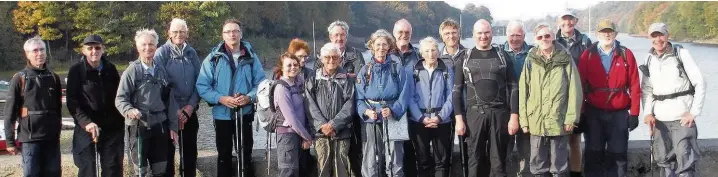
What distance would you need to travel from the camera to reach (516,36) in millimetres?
5516

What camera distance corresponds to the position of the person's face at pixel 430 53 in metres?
5.41

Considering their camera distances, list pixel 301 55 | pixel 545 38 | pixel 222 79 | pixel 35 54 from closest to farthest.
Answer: pixel 35 54 < pixel 545 38 < pixel 301 55 < pixel 222 79

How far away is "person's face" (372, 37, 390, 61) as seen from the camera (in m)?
5.37

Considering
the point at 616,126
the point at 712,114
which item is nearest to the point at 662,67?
the point at 616,126

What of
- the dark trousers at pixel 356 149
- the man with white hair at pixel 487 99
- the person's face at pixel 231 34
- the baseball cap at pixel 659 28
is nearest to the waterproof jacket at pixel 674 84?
the baseball cap at pixel 659 28

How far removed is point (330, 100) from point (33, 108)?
2.34 meters

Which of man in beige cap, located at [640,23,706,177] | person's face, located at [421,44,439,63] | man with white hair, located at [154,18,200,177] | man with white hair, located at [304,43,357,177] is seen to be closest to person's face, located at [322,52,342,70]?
man with white hair, located at [304,43,357,177]

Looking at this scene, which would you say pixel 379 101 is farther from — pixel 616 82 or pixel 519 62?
pixel 616 82

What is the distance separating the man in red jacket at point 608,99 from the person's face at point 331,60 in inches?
82.1

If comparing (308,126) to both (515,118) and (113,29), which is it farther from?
(113,29)

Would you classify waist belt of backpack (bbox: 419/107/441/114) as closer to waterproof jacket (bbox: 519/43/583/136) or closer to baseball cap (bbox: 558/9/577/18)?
waterproof jacket (bbox: 519/43/583/136)

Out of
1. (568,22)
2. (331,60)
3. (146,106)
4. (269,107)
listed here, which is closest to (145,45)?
(146,106)

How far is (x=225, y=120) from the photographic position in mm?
5676

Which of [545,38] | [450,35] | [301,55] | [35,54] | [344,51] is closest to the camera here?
[35,54]
